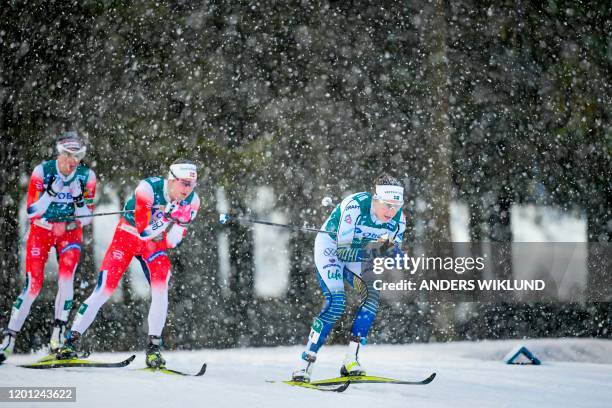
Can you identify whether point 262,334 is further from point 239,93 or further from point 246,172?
point 239,93

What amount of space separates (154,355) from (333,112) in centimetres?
620

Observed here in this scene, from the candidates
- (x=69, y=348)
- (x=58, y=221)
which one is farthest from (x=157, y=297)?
(x=58, y=221)

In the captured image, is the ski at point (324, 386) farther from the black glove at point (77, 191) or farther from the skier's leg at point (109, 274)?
the black glove at point (77, 191)

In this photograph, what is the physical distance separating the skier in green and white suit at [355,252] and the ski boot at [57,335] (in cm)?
227

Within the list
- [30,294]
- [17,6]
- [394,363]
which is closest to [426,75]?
[394,363]

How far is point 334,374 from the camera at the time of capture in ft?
21.7

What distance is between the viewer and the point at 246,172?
11.4m

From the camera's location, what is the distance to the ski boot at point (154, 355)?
6.20 m

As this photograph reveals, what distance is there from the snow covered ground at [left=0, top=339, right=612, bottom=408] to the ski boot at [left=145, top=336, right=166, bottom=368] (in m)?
0.14

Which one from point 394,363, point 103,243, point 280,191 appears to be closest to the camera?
point 394,363

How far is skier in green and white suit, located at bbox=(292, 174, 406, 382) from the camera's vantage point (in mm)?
5930

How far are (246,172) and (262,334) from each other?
10.8 feet

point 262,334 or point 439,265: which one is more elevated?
point 439,265

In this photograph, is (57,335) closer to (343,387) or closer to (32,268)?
(32,268)
